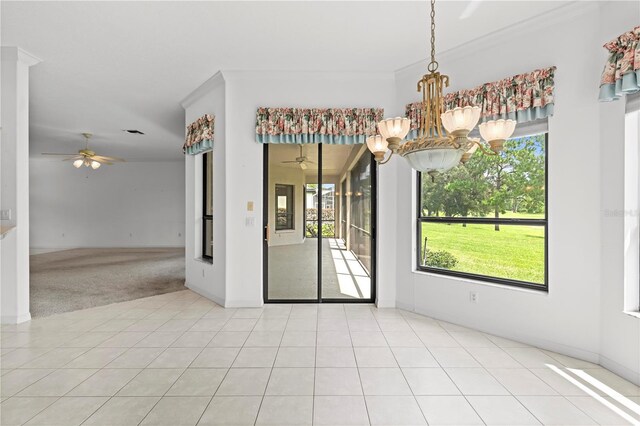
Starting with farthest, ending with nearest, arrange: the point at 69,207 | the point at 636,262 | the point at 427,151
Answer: the point at 69,207
the point at 636,262
the point at 427,151

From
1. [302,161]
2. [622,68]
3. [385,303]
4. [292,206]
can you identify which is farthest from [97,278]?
[622,68]

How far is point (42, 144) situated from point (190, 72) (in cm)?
658

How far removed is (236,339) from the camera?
2.88 metres

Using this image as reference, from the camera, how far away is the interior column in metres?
3.22

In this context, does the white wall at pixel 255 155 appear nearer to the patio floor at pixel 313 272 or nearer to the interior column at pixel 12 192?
the patio floor at pixel 313 272

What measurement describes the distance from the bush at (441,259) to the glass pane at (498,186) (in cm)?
47

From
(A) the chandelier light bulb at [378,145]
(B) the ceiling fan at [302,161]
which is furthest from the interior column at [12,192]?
(A) the chandelier light bulb at [378,145]

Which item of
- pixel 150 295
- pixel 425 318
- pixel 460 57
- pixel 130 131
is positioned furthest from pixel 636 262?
pixel 130 131

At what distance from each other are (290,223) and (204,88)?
90.5 inches

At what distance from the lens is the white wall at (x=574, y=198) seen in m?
2.37

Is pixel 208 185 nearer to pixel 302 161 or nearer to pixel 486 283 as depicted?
pixel 302 161

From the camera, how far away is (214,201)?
4.00 meters

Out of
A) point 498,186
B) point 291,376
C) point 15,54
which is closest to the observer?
point 291,376

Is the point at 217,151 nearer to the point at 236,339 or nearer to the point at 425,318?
the point at 236,339
